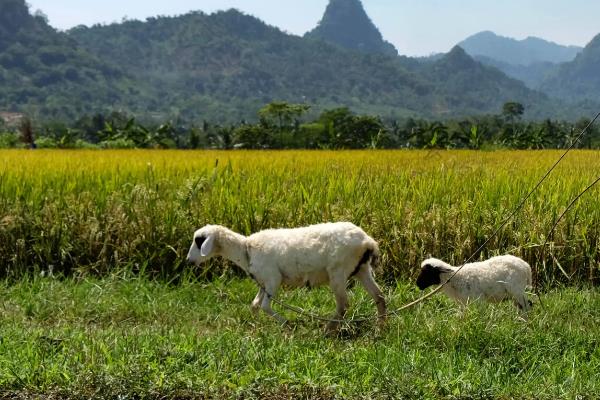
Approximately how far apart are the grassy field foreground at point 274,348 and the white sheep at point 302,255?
0.28m

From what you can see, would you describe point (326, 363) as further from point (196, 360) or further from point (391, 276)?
point (391, 276)

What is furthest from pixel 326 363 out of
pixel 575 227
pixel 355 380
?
pixel 575 227

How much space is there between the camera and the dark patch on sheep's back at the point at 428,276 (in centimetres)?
524

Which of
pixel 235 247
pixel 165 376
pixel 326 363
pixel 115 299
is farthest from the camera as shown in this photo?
pixel 115 299

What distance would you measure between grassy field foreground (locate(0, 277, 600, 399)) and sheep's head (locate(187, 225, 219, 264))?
466 millimetres

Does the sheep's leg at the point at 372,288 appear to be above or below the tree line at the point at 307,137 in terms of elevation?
above

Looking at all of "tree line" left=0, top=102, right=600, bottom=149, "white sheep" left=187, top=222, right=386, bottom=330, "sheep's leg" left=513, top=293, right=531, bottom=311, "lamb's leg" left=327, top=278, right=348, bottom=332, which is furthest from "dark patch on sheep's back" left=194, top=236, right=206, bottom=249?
"tree line" left=0, top=102, right=600, bottom=149

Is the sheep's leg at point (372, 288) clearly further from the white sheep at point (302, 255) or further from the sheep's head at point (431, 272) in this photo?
the sheep's head at point (431, 272)

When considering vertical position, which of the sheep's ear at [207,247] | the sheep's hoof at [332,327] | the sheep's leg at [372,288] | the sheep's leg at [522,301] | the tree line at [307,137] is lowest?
the tree line at [307,137]

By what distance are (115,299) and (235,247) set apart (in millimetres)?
1207

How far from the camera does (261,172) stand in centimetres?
898

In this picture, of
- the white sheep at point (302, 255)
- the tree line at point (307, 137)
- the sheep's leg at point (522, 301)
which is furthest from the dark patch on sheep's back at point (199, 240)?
the tree line at point (307, 137)

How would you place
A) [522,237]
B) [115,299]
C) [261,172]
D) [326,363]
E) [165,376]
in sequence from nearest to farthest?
[165,376], [326,363], [115,299], [522,237], [261,172]

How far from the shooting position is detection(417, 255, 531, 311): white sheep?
510cm
